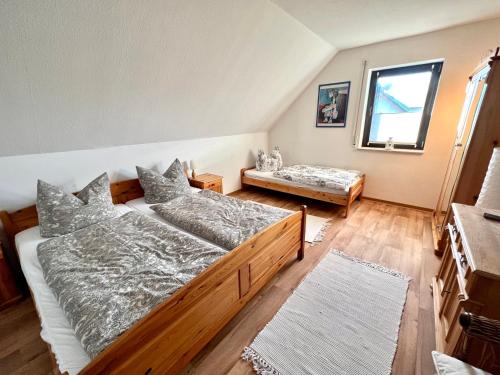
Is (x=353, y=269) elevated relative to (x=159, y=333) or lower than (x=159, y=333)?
lower

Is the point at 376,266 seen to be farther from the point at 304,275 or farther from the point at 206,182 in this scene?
the point at 206,182

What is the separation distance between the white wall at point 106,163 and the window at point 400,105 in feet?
7.54

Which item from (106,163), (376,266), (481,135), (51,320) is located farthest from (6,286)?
(481,135)

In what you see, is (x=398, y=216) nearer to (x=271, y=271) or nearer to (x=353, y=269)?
(x=353, y=269)

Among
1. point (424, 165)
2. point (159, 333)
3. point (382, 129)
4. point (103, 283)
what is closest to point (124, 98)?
point (103, 283)

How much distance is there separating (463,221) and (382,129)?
270 cm

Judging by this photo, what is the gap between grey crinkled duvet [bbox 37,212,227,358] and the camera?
0.98m

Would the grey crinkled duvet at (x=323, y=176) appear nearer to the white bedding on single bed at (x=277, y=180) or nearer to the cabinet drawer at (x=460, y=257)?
the white bedding on single bed at (x=277, y=180)

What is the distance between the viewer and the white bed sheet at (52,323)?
0.88 m

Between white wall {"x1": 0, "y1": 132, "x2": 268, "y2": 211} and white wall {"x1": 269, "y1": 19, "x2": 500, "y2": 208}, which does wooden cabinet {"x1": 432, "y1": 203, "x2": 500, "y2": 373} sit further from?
white wall {"x1": 0, "y1": 132, "x2": 268, "y2": 211}

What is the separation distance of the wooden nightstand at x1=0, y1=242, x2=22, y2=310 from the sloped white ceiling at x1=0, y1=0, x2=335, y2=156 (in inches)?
36.3

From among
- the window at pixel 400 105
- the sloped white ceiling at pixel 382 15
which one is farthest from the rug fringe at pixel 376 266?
the sloped white ceiling at pixel 382 15

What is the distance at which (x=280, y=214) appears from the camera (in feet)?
6.64

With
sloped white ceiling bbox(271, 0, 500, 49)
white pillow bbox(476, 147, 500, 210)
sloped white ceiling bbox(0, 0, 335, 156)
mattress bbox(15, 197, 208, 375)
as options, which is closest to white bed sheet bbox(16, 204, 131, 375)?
mattress bbox(15, 197, 208, 375)
